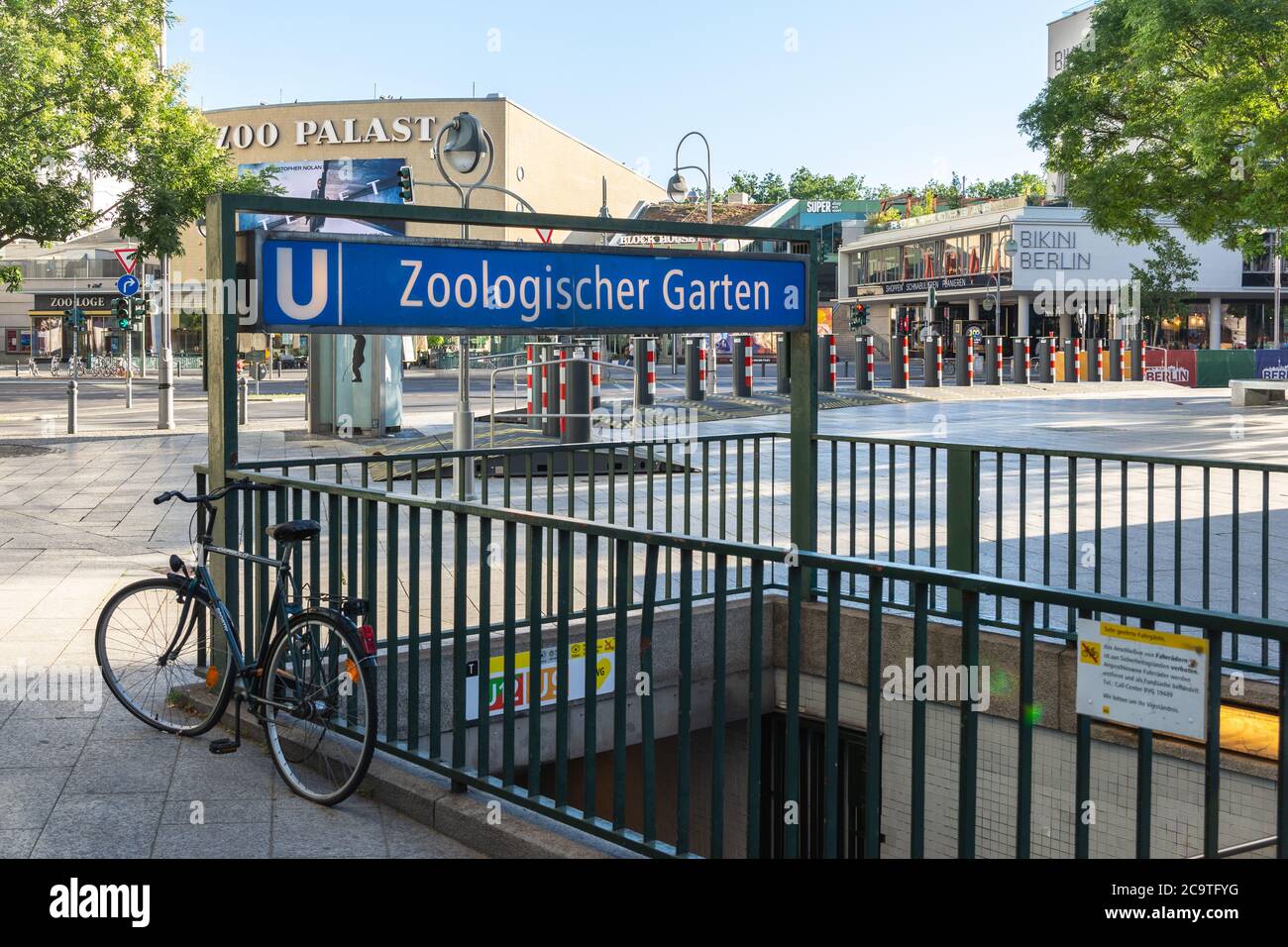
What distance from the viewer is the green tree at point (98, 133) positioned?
17.7m

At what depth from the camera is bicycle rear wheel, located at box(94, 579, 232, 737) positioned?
5.36 m

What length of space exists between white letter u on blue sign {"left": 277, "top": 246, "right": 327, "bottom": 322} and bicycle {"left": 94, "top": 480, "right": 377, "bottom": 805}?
686 mm

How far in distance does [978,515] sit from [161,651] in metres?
3.71

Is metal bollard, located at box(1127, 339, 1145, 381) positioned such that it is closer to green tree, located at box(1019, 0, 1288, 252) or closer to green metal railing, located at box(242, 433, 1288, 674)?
green tree, located at box(1019, 0, 1288, 252)

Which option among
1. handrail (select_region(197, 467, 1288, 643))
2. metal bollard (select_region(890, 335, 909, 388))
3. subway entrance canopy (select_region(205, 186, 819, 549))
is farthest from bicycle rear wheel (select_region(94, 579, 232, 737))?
metal bollard (select_region(890, 335, 909, 388))

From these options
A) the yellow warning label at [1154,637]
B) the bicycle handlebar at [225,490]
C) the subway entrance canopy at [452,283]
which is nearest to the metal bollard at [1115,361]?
the subway entrance canopy at [452,283]

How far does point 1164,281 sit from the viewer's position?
61.4 m

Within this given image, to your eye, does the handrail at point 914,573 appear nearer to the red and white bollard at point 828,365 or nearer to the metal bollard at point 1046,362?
the red and white bollard at point 828,365

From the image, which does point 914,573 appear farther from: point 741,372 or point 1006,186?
point 1006,186

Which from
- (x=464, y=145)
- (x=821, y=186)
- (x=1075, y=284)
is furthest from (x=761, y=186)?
(x=464, y=145)

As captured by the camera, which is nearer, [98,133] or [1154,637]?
[1154,637]

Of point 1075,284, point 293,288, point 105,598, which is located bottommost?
point 105,598
